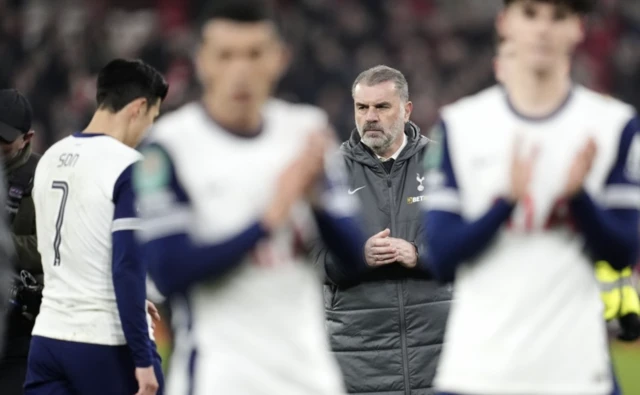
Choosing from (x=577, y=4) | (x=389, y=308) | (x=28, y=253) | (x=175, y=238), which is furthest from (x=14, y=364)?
(x=577, y=4)

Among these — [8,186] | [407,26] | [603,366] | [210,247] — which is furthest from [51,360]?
[407,26]

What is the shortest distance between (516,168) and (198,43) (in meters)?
0.89

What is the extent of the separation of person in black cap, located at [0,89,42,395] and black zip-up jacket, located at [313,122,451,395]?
4.40 feet

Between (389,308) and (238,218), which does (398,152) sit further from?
(238,218)

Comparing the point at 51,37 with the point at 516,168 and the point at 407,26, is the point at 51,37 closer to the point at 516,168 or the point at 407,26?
the point at 407,26

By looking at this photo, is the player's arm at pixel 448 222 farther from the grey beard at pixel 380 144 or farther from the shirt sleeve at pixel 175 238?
the grey beard at pixel 380 144

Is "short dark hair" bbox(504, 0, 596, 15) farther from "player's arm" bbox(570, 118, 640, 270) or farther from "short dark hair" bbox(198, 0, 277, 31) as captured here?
"short dark hair" bbox(198, 0, 277, 31)

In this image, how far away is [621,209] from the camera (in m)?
3.55

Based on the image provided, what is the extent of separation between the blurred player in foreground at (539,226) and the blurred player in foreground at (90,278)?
2.12m

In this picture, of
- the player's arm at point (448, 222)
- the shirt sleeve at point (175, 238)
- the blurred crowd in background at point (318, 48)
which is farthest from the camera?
the blurred crowd in background at point (318, 48)

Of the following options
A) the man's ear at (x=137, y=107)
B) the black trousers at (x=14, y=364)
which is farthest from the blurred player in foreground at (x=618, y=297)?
the black trousers at (x=14, y=364)

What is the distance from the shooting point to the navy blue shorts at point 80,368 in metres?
5.48

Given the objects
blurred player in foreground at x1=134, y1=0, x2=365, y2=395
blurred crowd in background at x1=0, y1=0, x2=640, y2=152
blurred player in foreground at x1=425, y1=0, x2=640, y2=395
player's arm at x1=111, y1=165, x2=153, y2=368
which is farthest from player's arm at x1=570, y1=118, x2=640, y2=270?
blurred crowd in background at x1=0, y1=0, x2=640, y2=152

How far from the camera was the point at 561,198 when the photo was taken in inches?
136
